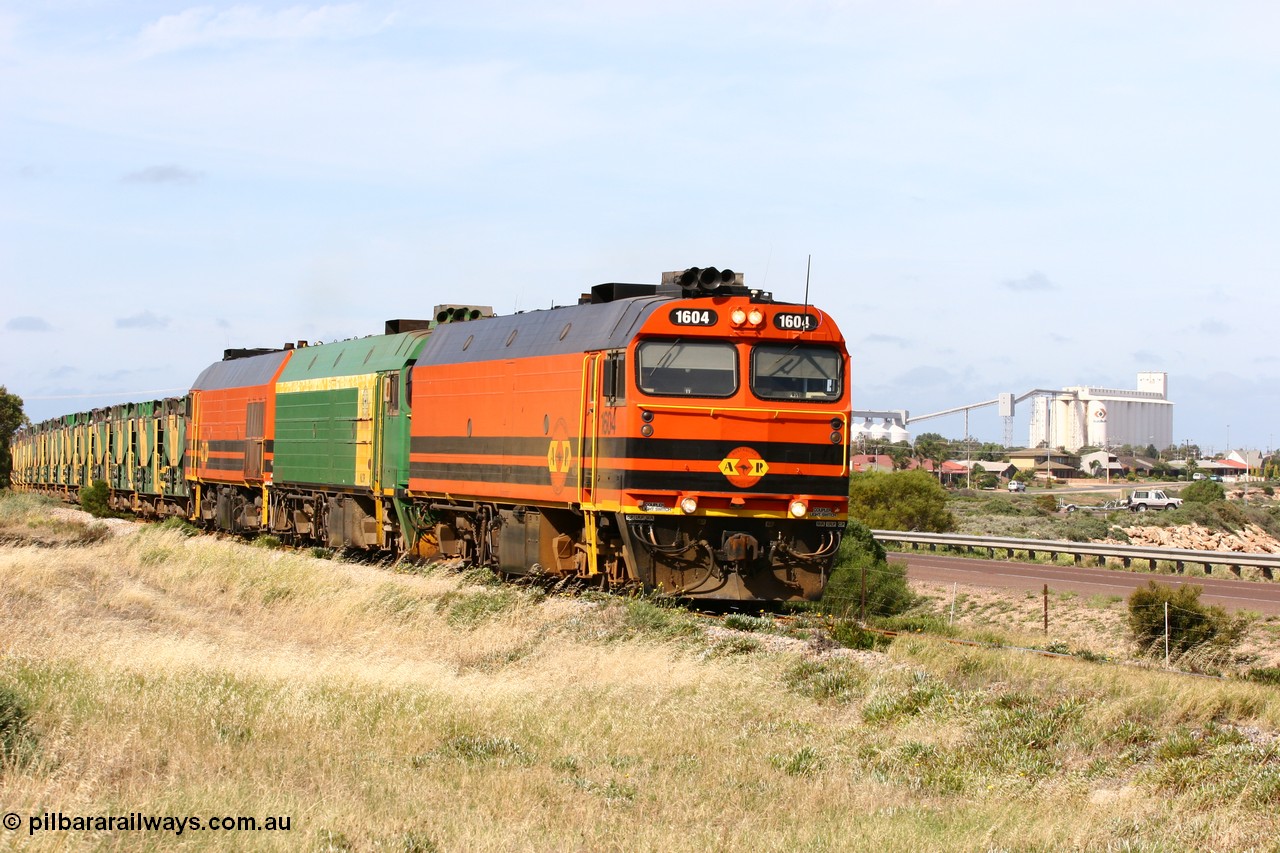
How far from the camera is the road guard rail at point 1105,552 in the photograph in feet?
122

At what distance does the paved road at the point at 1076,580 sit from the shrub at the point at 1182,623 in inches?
145

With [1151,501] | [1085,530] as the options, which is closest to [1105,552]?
[1085,530]

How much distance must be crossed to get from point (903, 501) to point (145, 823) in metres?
56.5

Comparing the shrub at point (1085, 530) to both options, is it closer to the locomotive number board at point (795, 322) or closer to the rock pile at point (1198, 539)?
the rock pile at point (1198, 539)

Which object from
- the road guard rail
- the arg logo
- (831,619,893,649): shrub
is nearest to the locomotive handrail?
the arg logo

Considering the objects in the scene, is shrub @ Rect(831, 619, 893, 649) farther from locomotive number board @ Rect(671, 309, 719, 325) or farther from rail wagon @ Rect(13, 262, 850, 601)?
locomotive number board @ Rect(671, 309, 719, 325)

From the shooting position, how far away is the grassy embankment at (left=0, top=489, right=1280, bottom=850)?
8641 mm

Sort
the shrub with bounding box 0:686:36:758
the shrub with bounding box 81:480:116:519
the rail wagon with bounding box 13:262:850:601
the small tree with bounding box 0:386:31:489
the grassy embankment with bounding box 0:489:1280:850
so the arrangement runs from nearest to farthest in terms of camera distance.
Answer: the grassy embankment with bounding box 0:489:1280:850
the shrub with bounding box 0:686:36:758
the rail wagon with bounding box 13:262:850:601
the shrub with bounding box 81:480:116:519
the small tree with bounding box 0:386:31:489

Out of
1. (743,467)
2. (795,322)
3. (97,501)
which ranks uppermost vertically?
(795,322)

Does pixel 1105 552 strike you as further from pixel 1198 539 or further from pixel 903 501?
pixel 903 501

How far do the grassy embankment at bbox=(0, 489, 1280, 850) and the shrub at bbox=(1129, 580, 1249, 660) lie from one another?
8.17 meters

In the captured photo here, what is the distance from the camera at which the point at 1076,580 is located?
35594 millimetres

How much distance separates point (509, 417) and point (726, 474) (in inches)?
175

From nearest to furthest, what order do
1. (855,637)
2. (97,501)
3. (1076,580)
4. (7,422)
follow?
(855,637) < (1076,580) < (97,501) < (7,422)
